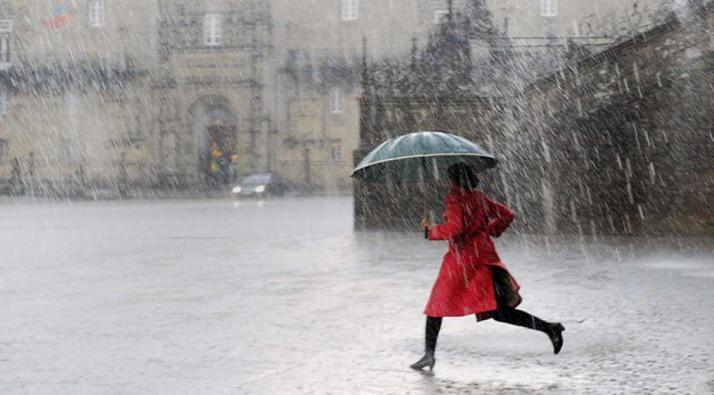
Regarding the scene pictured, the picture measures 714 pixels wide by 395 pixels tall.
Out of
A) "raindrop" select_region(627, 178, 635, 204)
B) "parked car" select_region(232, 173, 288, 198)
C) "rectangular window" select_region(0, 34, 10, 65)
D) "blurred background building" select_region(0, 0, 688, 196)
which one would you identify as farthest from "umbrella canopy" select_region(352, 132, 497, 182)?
"rectangular window" select_region(0, 34, 10, 65)

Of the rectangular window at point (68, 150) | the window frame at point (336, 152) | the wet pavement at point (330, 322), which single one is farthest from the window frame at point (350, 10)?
the wet pavement at point (330, 322)

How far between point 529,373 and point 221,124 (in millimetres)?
51888

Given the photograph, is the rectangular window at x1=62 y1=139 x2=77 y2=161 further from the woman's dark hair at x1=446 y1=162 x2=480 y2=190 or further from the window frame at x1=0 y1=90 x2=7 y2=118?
the woman's dark hair at x1=446 y1=162 x2=480 y2=190

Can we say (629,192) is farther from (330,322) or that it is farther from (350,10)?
(350,10)

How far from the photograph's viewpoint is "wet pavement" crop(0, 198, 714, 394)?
6.55m

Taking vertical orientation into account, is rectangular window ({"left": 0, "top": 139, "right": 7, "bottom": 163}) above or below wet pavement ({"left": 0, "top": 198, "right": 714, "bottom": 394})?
below

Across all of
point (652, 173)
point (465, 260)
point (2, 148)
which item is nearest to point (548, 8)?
point (2, 148)

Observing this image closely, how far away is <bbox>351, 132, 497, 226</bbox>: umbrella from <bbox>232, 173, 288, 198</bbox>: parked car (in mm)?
40424

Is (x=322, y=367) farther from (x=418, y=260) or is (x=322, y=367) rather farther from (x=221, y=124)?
(x=221, y=124)

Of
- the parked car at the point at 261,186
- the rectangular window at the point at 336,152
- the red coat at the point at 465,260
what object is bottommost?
the parked car at the point at 261,186

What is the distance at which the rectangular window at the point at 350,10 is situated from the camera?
58.2 metres

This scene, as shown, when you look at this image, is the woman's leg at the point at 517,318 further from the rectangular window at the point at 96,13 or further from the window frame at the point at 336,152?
the rectangular window at the point at 96,13

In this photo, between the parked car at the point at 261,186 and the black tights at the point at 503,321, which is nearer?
the black tights at the point at 503,321

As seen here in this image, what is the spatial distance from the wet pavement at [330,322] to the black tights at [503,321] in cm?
22
